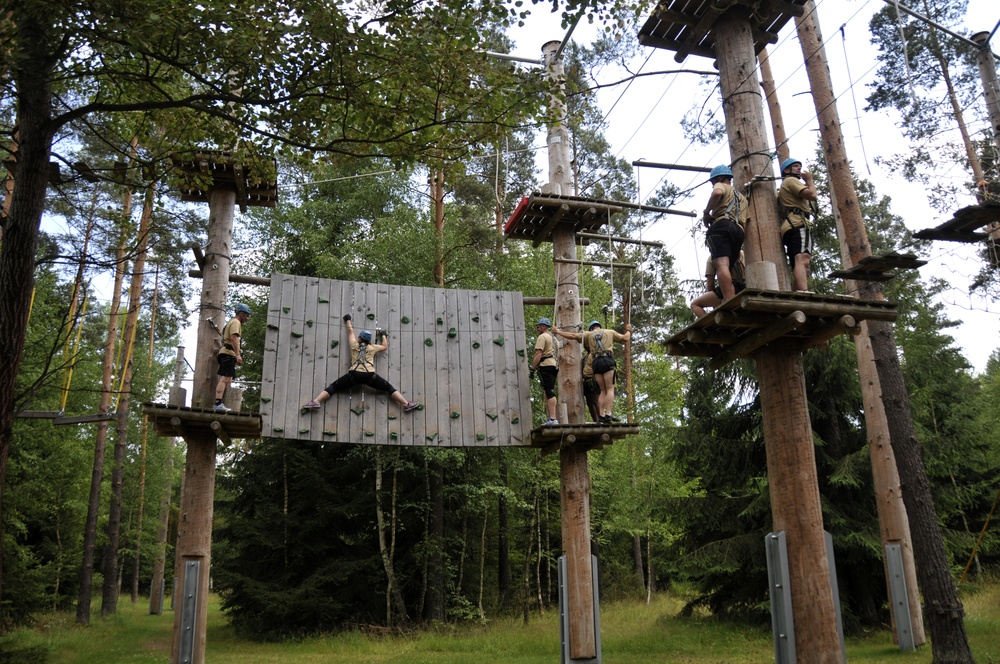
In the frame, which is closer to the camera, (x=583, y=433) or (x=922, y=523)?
(x=583, y=433)

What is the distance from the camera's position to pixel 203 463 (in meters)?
7.89

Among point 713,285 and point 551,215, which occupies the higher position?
point 551,215

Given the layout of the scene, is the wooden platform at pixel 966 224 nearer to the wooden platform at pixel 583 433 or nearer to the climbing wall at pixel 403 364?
the wooden platform at pixel 583 433

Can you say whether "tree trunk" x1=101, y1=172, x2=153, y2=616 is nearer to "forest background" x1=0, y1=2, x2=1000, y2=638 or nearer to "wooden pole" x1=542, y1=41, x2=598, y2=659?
"forest background" x1=0, y1=2, x2=1000, y2=638

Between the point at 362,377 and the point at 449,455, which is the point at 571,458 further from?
the point at 449,455

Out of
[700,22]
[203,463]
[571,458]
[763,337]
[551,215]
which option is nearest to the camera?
[763,337]

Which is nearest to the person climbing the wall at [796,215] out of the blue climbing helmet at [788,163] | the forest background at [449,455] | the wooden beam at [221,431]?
the blue climbing helmet at [788,163]

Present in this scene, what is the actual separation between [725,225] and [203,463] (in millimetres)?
5884

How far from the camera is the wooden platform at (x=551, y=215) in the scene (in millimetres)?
9250

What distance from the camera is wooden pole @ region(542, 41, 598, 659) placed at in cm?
835

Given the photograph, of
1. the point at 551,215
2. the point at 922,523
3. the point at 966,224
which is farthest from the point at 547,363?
the point at 922,523

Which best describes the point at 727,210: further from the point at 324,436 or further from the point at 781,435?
the point at 324,436

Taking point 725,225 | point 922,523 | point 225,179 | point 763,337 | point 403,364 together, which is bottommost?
point 922,523

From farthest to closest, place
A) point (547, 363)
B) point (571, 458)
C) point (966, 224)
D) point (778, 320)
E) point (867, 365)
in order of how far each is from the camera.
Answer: point (867, 365)
point (547, 363)
point (571, 458)
point (966, 224)
point (778, 320)
